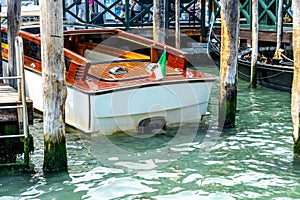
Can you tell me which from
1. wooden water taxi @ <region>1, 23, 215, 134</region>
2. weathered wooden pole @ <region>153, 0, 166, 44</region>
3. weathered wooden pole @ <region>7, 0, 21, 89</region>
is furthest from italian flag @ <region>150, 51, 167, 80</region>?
weathered wooden pole @ <region>153, 0, 166, 44</region>

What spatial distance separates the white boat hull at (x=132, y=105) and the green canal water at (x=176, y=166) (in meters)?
0.18

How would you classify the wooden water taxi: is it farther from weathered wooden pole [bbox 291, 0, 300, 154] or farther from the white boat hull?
weathered wooden pole [bbox 291, 0, 300, 154]

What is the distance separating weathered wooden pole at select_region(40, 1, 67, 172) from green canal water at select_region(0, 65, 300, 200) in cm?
41

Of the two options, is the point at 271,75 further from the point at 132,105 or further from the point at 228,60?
the point at 132,105

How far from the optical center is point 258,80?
513 inches

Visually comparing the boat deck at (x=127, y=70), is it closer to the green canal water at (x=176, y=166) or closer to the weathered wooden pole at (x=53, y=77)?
the green canal water at (x=176, y=166)

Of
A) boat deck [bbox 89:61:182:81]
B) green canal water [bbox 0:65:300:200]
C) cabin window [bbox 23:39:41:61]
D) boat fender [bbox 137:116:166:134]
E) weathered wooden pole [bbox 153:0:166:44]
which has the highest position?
weathered wooden pole [bbox 153:0:166:44]

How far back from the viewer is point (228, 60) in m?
8.59

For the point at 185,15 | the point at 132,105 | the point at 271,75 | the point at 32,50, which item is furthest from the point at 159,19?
the point at 185,15

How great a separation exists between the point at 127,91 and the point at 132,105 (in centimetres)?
23

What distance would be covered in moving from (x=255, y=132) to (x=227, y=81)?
0.85 meters

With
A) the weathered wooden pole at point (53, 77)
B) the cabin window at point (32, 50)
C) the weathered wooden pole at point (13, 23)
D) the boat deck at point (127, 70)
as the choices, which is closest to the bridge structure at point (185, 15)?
the cabin window at point (32, 50)

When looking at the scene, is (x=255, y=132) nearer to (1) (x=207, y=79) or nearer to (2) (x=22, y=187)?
(1) (x=207, y=79)

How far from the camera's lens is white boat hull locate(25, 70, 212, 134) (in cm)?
815
